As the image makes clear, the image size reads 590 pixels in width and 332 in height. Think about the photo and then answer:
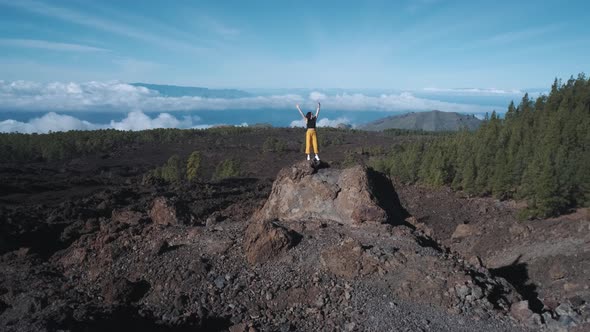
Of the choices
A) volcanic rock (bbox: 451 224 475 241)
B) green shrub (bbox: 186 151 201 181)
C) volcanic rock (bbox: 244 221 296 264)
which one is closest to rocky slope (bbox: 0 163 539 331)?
volcanic rock (bbox: 244 221 296 264)

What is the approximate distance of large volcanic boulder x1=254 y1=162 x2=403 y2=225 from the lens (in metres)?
16.0

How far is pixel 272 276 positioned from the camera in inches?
535

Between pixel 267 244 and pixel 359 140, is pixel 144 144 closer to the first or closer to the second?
pixel 359 140

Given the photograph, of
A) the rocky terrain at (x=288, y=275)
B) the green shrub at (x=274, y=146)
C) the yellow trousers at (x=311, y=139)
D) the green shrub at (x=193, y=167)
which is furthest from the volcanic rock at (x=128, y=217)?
the green shrub at (x=274, y=146)

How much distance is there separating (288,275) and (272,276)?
0.49 m

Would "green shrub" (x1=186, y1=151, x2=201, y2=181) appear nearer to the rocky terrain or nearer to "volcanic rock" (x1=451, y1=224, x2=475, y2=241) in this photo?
the rocky terrain

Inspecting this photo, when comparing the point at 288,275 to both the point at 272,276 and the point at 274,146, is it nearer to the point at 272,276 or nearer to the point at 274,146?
the point at 272,276

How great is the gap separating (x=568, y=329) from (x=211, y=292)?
9827 millimetres

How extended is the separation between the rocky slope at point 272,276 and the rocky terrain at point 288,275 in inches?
1.6

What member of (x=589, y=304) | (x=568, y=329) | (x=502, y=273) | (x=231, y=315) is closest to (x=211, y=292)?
(x=231, y=315)

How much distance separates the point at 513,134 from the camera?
160 feet

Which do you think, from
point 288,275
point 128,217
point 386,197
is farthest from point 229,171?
point 288,275

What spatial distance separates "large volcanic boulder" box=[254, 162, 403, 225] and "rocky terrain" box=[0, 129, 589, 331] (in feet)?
0.16

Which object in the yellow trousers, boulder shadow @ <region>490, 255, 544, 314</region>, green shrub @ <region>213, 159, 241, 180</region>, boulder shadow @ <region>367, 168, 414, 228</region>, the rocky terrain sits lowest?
green shrub @ <region>213, 159, 241, 180</region>
